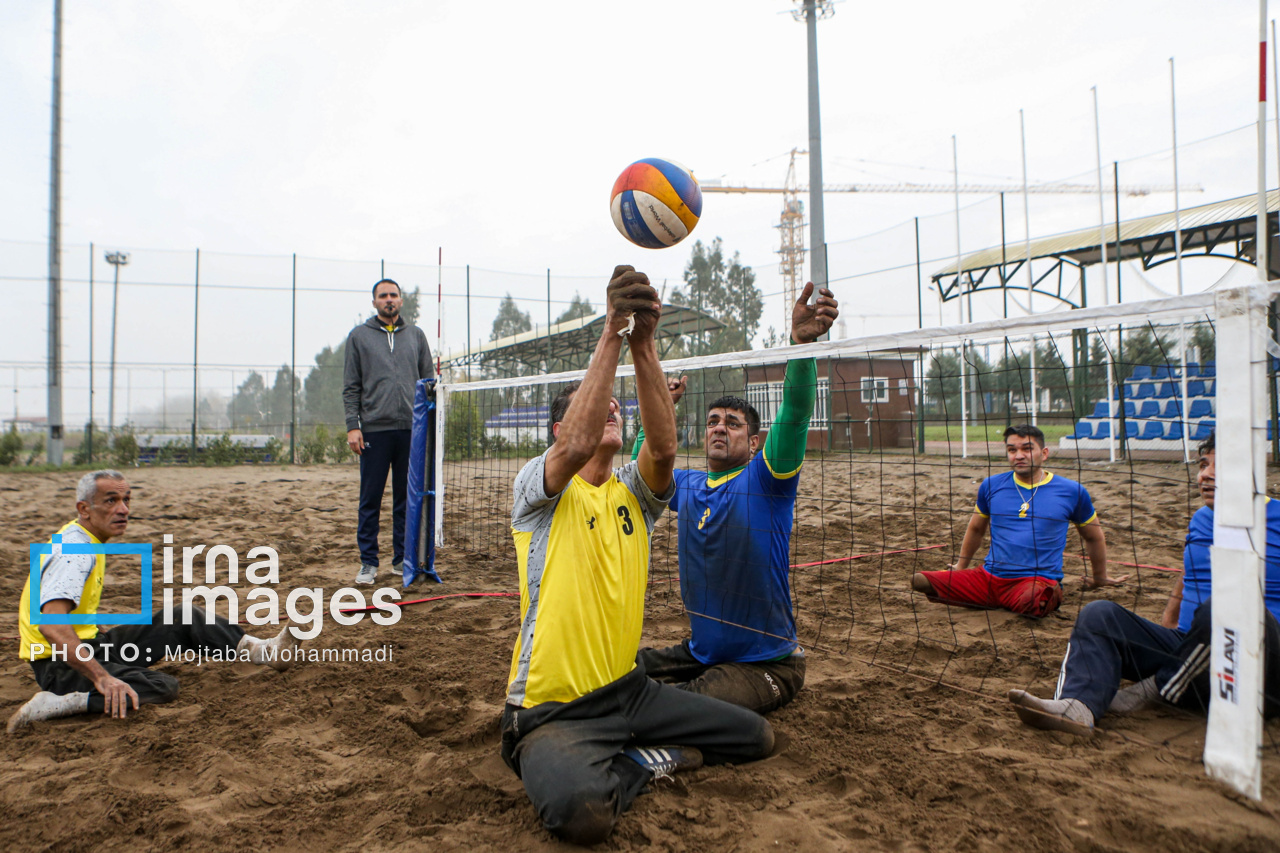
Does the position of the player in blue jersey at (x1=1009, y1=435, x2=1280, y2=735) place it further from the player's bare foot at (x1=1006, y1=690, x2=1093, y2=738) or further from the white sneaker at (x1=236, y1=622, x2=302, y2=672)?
the white sneaker at (x1=236, y1=622, x2=302, y2=672)

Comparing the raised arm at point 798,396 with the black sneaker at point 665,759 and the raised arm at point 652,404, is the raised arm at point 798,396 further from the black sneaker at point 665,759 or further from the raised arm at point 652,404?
Answer: the black sneaker at point 665,759

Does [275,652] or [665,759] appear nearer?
[665,759]

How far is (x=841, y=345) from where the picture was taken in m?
2.90

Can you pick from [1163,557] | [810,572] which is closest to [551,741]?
[810,572]

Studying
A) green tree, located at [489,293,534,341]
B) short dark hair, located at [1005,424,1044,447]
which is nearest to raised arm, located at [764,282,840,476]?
short dark hair, located at [1005,424,1044,447]

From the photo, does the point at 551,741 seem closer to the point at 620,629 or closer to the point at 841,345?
the point at 620,629

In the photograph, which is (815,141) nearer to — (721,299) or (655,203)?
(655,203)

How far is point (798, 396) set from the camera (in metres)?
2.93

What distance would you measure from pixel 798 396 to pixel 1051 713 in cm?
141

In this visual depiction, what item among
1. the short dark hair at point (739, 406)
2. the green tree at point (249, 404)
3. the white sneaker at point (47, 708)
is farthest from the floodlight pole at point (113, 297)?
the short dark hair at point (739, 406)

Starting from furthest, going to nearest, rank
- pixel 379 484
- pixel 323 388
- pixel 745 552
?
pixel 323 388 < pixel 379 484 < pixel 745 552

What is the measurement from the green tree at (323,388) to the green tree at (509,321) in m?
4.12

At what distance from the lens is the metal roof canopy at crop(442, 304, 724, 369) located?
18.3 metres

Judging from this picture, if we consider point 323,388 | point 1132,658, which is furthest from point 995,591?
point 323,388
